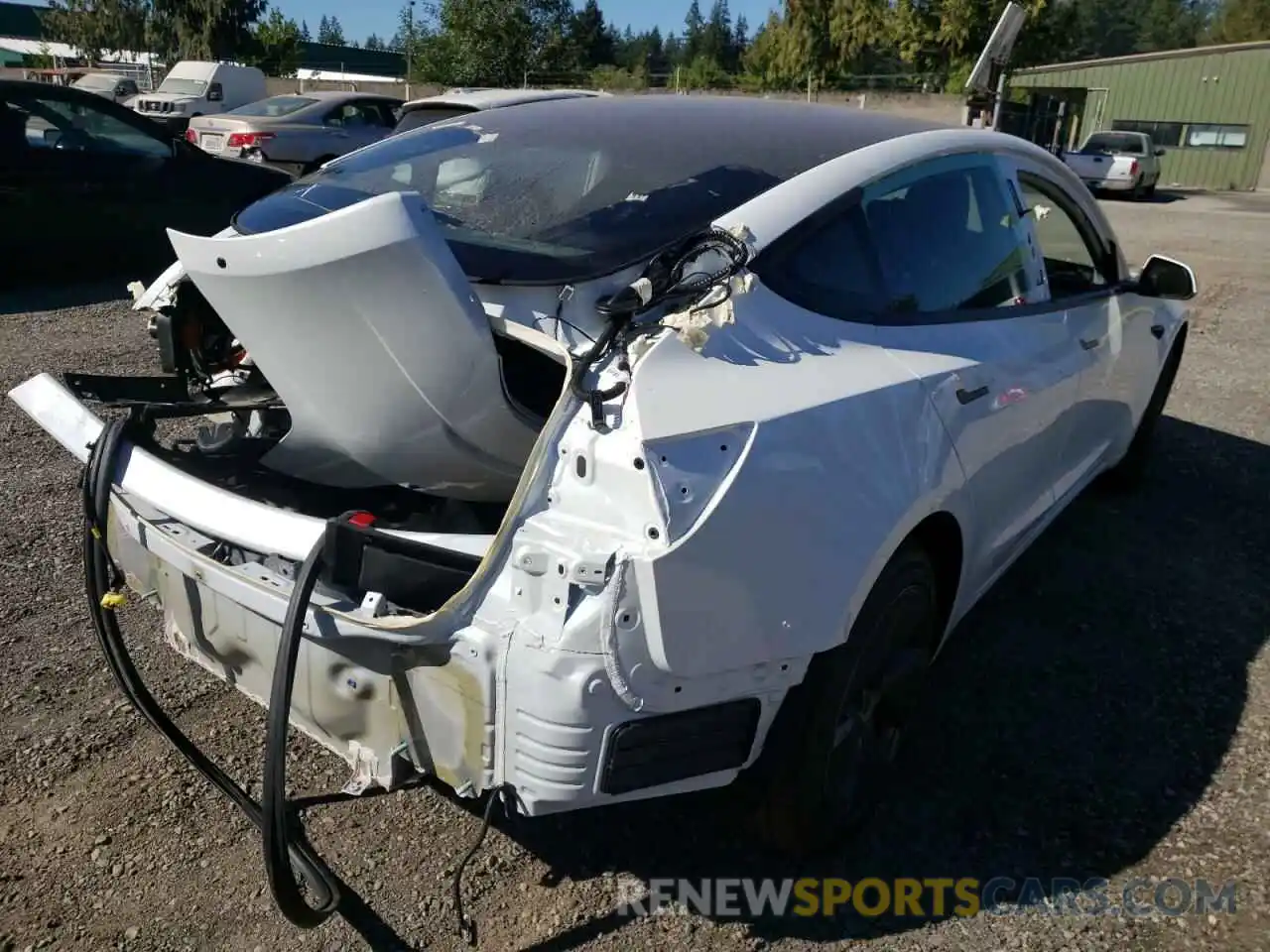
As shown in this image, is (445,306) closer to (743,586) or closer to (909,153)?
(743,586)

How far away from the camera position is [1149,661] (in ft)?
11.5

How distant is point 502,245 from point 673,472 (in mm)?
859

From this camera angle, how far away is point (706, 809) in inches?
105

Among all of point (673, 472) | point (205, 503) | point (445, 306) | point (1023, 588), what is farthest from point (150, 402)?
point (1023, 588)

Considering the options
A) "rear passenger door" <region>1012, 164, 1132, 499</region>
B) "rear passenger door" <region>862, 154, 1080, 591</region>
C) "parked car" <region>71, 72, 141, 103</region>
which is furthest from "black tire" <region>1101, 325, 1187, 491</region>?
"parked car" <region>71, 72, 141, 103</region>

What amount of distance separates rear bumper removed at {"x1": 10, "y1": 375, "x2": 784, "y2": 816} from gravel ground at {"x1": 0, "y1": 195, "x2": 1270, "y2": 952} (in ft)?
1.52

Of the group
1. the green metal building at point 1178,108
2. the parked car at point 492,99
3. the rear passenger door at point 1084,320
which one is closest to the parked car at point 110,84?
the green metal building at point 1178,108

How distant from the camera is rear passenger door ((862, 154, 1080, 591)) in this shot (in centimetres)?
256

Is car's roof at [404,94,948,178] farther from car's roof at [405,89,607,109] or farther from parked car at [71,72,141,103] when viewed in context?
parked car at [71,72,141,103]

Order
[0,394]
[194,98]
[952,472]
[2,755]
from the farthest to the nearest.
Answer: [194,98]
[0,394]
[2,755]
[952,472]

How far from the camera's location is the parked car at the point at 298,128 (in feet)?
43.2

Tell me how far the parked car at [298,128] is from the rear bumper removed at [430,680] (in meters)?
10.7

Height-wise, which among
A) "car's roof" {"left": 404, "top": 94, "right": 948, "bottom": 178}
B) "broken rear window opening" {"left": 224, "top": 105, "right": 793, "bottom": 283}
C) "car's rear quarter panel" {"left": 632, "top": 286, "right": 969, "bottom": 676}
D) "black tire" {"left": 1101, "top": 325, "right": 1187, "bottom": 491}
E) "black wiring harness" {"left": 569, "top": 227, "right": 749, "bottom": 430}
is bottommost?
"black tire" {"left": 1101, "top": 325, "right": 1187, "bottom": 491}

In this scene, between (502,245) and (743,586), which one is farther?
(502,245)
